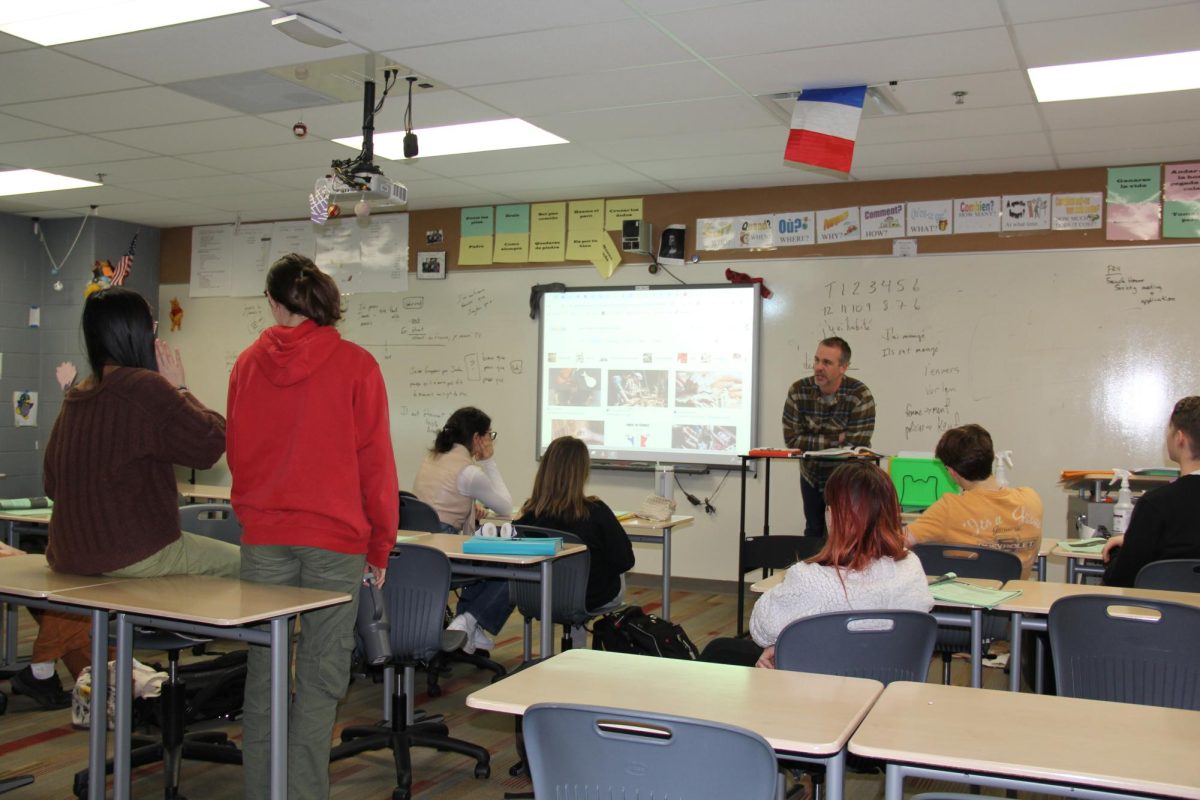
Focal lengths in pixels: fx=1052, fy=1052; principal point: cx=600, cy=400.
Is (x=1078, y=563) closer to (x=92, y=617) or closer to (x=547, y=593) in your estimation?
(x=547, y=593)

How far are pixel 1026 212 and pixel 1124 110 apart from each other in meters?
1.27

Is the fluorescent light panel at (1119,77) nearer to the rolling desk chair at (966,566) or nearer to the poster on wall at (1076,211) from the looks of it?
the poster on wall at (1076,211)

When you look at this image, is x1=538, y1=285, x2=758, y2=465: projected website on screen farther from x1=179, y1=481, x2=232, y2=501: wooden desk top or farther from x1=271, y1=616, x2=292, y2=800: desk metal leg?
x1=271, y1=616, x2=292, y2=800: desk metal leg

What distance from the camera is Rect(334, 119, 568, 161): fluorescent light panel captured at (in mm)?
5430

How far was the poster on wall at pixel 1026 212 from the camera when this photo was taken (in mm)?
5977

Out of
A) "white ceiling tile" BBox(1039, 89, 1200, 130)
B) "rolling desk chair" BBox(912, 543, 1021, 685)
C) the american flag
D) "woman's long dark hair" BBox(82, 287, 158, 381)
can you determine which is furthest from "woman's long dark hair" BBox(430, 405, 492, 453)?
the american flag

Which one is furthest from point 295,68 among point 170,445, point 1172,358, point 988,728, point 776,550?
point 1172,358

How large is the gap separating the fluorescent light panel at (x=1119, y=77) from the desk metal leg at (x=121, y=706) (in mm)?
3906

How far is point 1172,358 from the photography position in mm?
5723

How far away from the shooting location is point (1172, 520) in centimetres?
→ 324

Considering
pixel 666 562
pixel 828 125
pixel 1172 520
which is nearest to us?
pixel 1172 520

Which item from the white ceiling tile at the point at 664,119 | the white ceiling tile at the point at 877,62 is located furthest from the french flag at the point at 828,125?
the white ceiling tile at the point at 664,119

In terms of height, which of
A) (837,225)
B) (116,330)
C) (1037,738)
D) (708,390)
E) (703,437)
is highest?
(837,225)

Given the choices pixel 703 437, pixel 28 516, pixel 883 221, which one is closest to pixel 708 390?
pixel 703 437
